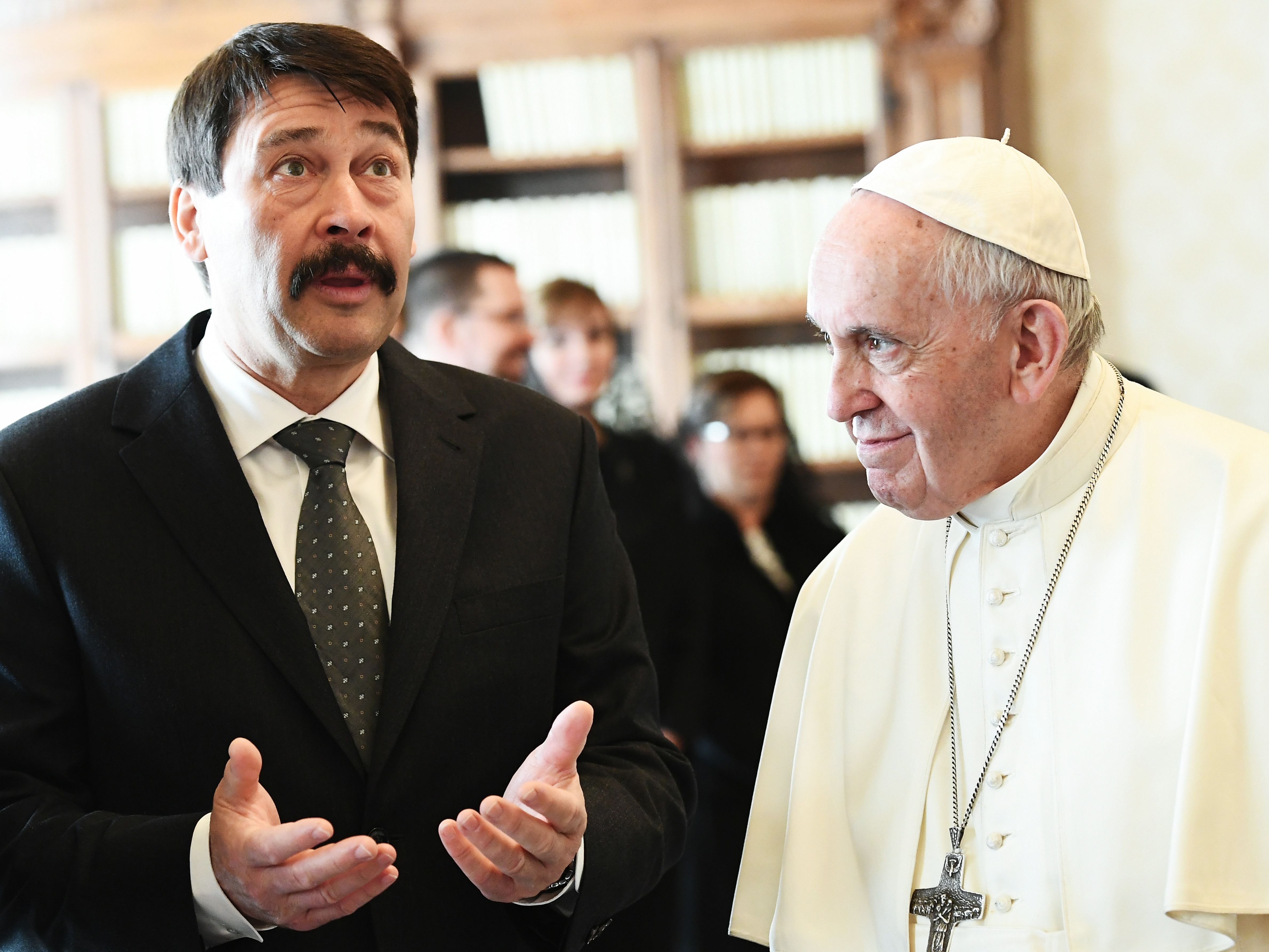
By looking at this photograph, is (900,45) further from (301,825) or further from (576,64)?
(301,825)

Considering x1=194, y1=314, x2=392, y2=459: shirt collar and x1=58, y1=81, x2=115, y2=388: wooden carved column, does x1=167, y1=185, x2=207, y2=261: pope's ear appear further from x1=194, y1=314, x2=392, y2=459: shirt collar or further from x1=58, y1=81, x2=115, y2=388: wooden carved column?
x1=58, y1=81, x2=115, y2=388: wooden carved column

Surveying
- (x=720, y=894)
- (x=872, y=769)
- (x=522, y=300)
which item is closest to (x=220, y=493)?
(x=872, y=769)

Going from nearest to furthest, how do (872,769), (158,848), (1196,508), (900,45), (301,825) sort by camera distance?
(301,825)
(158,848)
(1196,508)
(872,769)
(900,45)

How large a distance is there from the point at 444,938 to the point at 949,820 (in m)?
0.62

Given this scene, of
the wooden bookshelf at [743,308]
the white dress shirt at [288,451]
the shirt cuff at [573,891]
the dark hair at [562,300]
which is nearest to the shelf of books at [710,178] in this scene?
the wooden bookshelf at [743,308]

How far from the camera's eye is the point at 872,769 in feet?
5.49

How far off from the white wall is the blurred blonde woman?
6.57ft

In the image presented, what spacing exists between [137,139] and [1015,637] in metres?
4.42

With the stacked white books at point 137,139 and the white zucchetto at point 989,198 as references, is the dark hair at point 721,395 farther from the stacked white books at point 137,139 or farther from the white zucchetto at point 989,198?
the stacked white books at point 137,139

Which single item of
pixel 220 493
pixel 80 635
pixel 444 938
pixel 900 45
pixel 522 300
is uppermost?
pixel 900 45

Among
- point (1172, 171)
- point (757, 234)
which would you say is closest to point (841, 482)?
point (757, 234)

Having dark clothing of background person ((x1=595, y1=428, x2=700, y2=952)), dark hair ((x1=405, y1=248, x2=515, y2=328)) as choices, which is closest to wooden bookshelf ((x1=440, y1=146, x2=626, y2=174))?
dark hair ((x1=405, y1=248, x2=515, y2=328))

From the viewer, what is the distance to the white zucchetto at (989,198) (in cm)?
153

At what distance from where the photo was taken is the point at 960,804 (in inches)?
63.5
